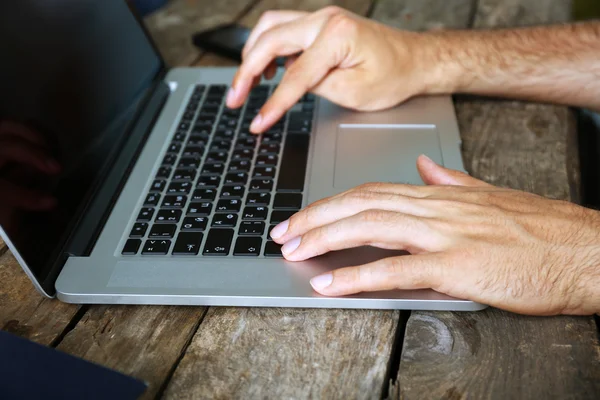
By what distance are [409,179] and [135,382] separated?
0.47 meters

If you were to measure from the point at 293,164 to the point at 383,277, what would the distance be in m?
0.29

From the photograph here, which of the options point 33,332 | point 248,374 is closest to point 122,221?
point 33,332

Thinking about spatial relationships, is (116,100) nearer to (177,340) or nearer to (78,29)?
(78,29)

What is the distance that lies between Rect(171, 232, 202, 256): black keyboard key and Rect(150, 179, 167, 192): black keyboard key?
0.12 meters

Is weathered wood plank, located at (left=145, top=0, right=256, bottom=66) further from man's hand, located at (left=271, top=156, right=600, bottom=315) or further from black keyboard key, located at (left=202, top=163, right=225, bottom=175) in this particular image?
man's hand, located at (left=271, top=156, right=600, bottom=315)

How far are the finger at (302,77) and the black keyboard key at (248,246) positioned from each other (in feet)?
0.90

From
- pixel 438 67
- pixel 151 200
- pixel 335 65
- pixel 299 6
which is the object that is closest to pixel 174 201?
pixel 151 200

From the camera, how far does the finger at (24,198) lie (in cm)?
65

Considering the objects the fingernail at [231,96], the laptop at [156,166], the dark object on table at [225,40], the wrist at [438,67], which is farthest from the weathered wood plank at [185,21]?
the wrist at [438,67]

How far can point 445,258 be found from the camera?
634mm

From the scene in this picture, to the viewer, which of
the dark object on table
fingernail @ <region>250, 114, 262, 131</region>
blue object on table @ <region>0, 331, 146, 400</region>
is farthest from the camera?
the dark object on table

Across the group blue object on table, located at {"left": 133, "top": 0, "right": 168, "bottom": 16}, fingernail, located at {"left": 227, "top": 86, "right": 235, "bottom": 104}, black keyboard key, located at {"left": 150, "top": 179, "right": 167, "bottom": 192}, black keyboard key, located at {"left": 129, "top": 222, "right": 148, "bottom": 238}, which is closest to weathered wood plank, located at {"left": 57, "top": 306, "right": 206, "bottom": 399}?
black keyboard key, located at {"left": 129, "top": 222, "right": 148, "bottom": 238}

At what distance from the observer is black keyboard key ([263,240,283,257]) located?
0.68 meters

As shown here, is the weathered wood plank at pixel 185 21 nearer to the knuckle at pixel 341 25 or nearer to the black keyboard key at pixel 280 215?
the knuckle at pixel 341 25
